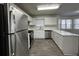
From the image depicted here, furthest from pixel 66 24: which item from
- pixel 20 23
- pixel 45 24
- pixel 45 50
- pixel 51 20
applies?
pixel 20 23

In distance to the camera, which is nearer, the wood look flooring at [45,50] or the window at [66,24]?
the wood look flooring at [45,50]

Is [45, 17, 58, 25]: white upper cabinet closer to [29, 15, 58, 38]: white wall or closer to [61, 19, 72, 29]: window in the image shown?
[29, 15, 58, 38]: white wall

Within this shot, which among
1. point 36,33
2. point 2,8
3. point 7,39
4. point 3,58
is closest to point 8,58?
point 3,58

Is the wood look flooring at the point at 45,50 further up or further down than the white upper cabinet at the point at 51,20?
further down

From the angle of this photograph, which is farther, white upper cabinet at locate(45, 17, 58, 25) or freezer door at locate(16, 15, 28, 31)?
white upper cabinet at locate(45, 17, 58, 25)

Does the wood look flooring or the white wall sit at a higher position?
the white wall

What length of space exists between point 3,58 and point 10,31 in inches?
19.5

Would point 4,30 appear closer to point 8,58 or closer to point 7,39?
point 7,39

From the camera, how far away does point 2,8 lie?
1253 millimetres

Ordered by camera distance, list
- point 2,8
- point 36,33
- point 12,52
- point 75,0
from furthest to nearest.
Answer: point 36,33 < point 12,52 < point 2,8 < point 75,0

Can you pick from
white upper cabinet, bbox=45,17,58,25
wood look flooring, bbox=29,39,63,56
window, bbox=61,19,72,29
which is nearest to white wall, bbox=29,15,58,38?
white upper cabinet, bbox=45,17,58,25

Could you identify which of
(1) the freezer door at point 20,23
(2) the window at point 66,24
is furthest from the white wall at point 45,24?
(1) the freezer door at point 20,23

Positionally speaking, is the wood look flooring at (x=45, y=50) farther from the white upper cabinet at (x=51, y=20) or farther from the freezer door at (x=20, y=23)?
the white upper cabinet at (x=51, y=20)

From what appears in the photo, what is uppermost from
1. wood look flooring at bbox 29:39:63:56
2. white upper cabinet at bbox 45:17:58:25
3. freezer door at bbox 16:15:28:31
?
white upper cabinet at bbox 45:17:58:25
